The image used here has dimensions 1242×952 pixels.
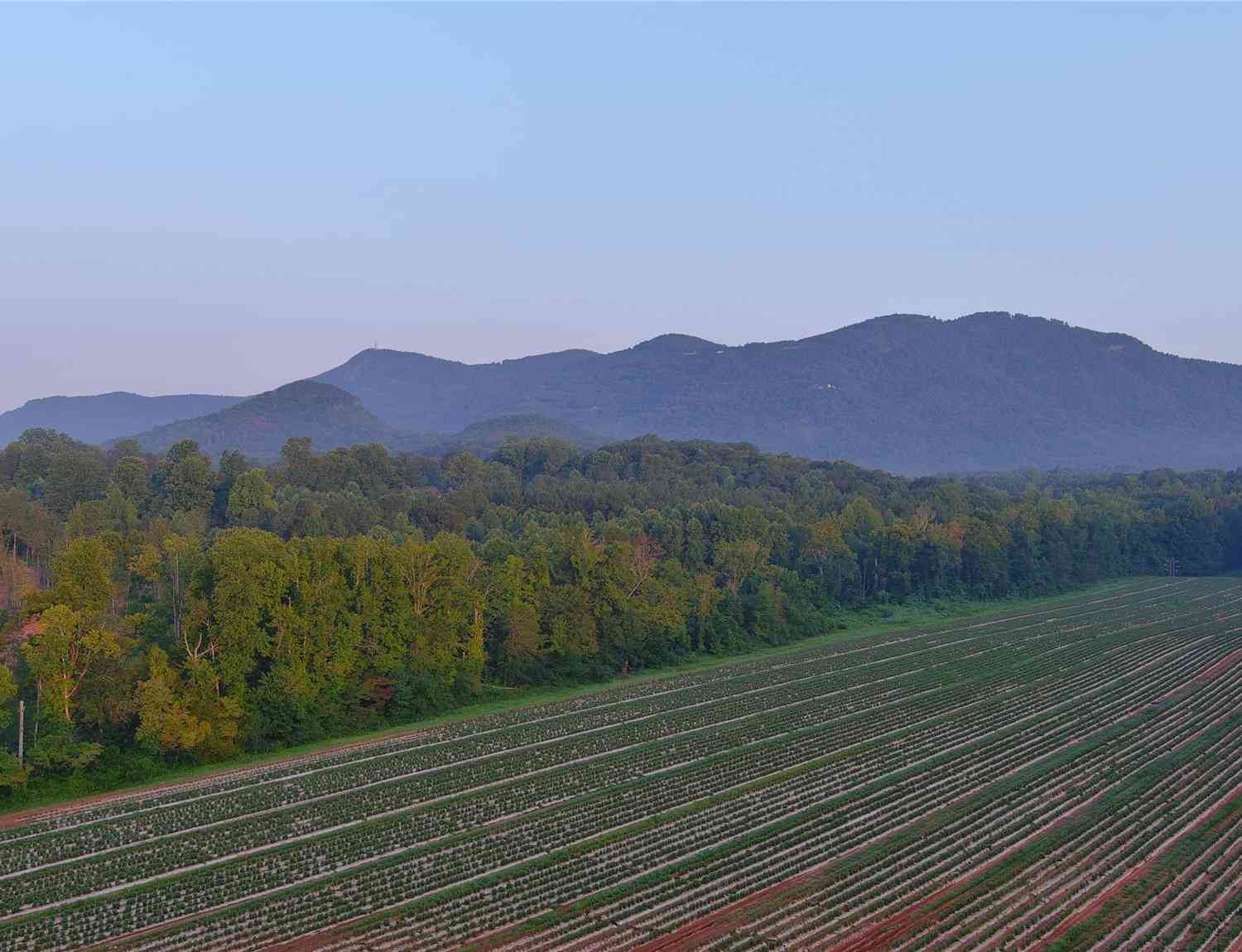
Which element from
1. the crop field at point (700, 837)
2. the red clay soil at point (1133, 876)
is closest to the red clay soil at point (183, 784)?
the crop field at point (700, 837)

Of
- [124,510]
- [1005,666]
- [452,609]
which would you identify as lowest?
[1005,666]

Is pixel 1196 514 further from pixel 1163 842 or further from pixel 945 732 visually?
pixel 1163 842

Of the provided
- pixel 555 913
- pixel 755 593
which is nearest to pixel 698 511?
pixel 755 593

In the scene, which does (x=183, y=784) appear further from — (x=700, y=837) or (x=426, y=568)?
(x=700, y=837)

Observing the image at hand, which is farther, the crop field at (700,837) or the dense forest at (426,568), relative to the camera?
the dense forest at (426,568)

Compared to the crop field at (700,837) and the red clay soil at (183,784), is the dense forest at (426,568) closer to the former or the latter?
the red clay soil at (183,784)

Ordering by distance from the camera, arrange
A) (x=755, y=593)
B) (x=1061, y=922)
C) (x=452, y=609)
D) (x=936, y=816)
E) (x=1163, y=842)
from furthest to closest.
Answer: (x=755, y=593) < (x=452, y=609) < (x=936, y=816) < (x=1163, y=842) < (x=1061, y=922)

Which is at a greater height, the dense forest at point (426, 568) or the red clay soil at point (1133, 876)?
the dense forest at point (426, 568)
